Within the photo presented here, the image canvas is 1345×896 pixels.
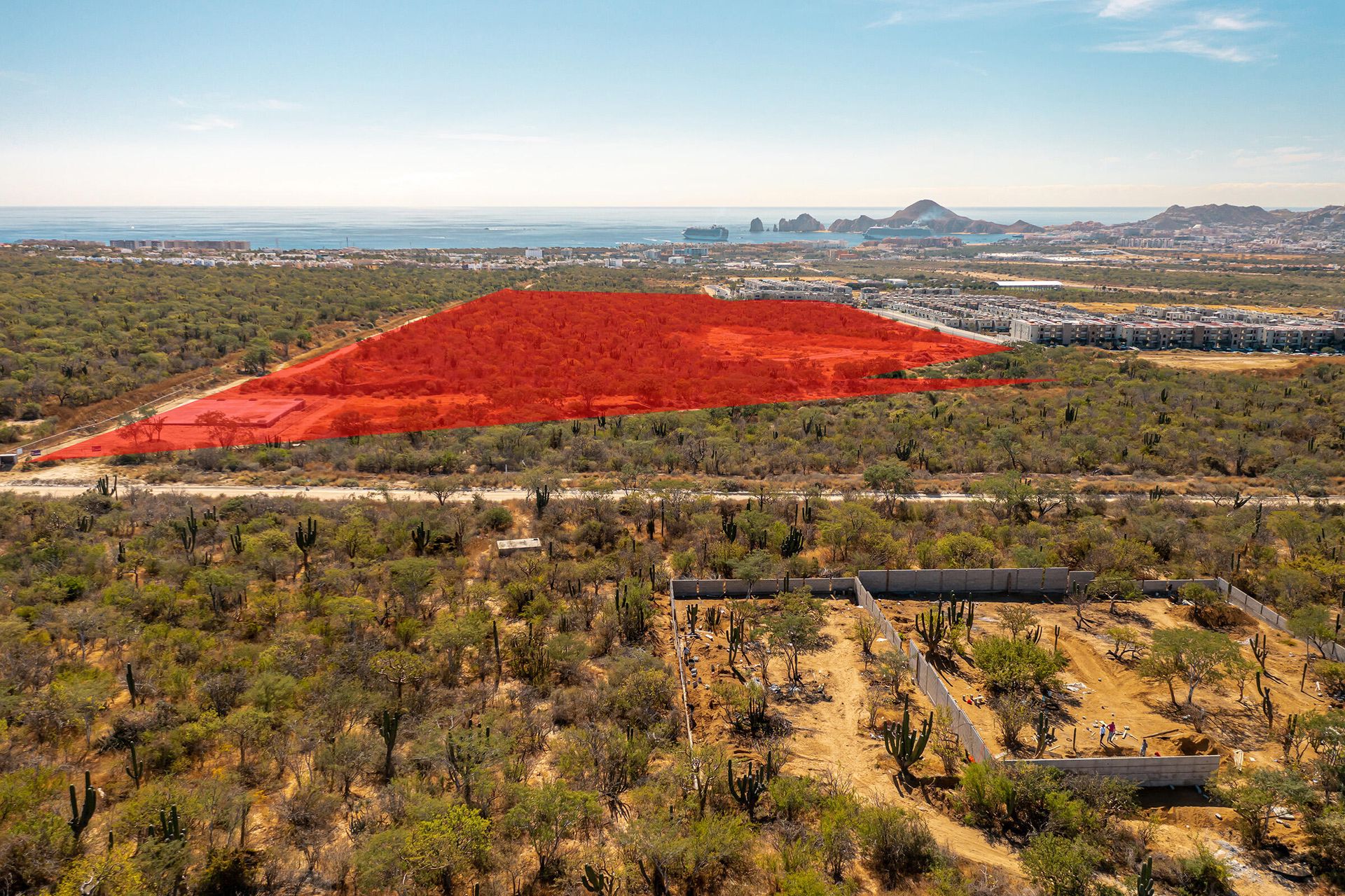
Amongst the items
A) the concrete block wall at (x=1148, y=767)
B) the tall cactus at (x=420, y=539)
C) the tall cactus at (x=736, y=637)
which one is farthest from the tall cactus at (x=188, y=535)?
the concrete block wall at (x=1148, y=767)

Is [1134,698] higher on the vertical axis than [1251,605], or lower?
lower

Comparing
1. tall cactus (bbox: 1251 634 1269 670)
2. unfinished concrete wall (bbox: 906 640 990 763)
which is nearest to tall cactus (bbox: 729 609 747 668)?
unfinished concrete wall (bbox: 906 640 990 763)

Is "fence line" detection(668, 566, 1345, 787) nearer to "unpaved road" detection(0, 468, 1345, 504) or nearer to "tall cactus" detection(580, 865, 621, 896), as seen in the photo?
"unpaved road" detection(0, 468, 1345, 504)

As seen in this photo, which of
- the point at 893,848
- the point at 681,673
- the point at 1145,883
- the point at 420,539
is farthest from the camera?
the point at 420,539

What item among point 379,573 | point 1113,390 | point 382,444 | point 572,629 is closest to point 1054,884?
point 572,629

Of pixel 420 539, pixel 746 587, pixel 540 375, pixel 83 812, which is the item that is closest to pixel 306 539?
pixel 420 539

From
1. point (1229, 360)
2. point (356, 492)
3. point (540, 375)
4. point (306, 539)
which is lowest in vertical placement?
point (356, 492)

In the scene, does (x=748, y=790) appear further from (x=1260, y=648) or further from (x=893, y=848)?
(x=1260, y=648)
